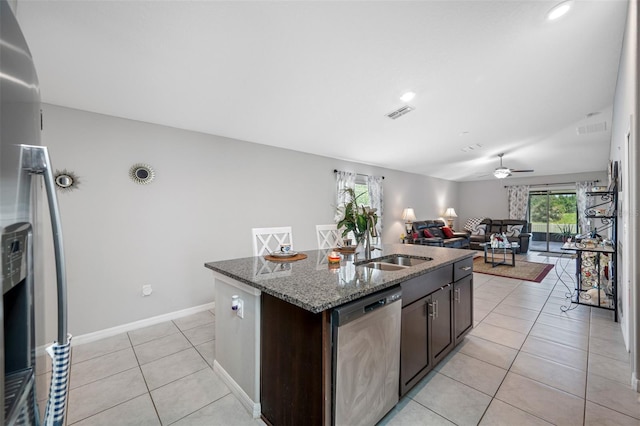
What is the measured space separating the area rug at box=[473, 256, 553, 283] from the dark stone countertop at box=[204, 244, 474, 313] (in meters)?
3.61

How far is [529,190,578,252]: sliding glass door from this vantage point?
25.2 feet

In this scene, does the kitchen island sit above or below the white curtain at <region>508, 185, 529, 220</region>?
below

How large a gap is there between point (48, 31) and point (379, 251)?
313cm

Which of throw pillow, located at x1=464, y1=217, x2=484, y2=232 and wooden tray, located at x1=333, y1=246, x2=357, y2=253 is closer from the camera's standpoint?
wooden tray, located at x1=333, y1=246, x2=357, y2=253

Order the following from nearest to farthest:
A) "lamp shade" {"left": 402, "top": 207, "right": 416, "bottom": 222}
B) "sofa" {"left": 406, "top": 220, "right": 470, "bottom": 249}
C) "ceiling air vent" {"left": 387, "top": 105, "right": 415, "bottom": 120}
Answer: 1. "ceiling air vent" {"left": 387, "top": 105, "right": 415, "bottom": 120}
2. "sofa" {"left": 406, "top": 220, "right": 470, "bottom": 249}
3. "lamp shade" {"left": 402, "top": 207, "right": 416, "bottom": 222}

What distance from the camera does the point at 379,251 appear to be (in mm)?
2697

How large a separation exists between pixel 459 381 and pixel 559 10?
9.91ft

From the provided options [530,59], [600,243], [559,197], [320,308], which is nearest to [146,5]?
[320,308]

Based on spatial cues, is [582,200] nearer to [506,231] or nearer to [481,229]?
[506,231]

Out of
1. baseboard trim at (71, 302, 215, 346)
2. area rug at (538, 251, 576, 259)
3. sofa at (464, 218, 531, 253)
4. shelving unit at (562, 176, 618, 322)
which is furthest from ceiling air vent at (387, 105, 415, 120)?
area rug at (538, 251, 576, 259)

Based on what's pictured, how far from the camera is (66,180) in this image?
250cm

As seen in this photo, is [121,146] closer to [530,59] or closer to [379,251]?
[379,251]

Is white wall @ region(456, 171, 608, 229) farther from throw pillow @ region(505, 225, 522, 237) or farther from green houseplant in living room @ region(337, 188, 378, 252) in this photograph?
green houseplant in living room @ region(337, 188, 378, 252)

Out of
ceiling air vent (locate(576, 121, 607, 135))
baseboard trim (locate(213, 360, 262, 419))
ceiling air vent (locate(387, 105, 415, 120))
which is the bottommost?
baseboard trim (locate(213, 360, 262, 419))
